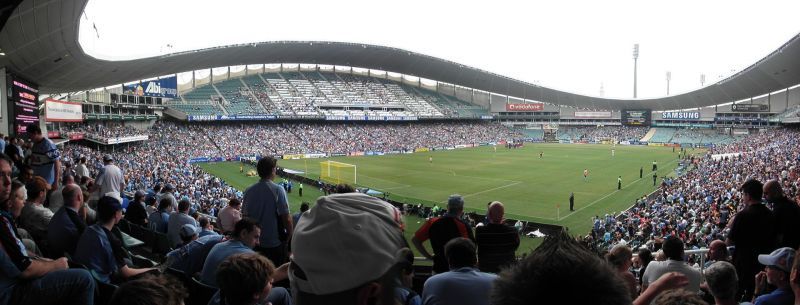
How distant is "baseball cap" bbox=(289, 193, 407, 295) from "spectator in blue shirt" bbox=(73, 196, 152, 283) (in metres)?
3.86

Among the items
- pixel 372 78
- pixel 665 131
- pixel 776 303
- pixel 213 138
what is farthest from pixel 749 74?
pixel 776 303

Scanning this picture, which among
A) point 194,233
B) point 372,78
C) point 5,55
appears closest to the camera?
point 194,233

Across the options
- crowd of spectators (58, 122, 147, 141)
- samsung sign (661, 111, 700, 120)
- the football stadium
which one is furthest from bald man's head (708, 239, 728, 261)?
samsung sign (661, 111, 700, 120)

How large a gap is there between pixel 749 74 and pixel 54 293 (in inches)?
3107

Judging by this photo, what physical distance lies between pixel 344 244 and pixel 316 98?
82351 millimetres

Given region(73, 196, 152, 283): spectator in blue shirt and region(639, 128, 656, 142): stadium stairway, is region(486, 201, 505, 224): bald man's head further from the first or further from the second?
region(639, 128, 656, 142): stadium stairway

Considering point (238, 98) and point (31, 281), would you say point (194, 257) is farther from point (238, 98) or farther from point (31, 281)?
point (238, 98)

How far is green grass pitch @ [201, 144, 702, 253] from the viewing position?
28.4 meters

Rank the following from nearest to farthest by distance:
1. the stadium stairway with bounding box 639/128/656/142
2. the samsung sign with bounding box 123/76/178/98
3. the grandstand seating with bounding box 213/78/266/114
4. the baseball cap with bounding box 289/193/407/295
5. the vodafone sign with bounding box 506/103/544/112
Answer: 1. the baseball cap with bounding box 289/193/407/295
2. the samsung sign with bounding box 123/76/178/98
3. the grandstand seating with bounding box 213/78/266/114
4. the stadium stairway with bounding box 639/128/656/142
5. the vodafone sign with bounding box 506/103/544/112

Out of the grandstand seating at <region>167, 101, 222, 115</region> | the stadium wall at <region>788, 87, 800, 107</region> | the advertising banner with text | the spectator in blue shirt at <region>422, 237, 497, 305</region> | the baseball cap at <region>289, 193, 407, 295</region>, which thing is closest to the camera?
the baseball cap at <region>289, 193, 407, 295</region>

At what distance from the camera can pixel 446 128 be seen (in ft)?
297

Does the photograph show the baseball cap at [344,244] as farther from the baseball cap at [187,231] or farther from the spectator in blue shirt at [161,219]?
the spectator in blue shirt at [161,219]

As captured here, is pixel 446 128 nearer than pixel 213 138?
No

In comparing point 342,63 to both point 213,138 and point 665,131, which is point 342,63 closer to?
point 213,138
